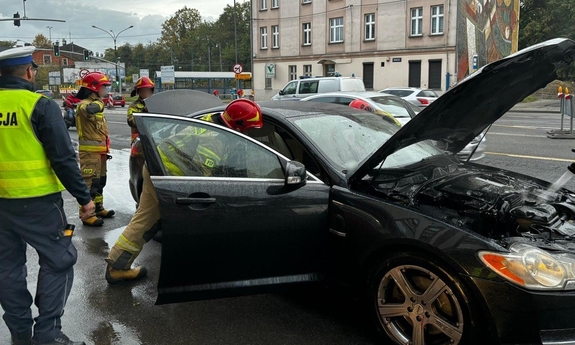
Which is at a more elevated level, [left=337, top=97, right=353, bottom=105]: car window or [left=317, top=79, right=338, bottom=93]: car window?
[left=317, top=79, right=338, bottom=93]: car window

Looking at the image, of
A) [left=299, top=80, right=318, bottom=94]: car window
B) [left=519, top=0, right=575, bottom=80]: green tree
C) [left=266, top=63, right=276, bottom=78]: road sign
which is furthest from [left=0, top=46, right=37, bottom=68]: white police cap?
[left=519, top=0, right=575, bottom=80]: green tree

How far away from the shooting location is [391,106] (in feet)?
35.7

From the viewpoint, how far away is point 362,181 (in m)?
3.37

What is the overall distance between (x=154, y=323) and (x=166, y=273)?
56 centimetres

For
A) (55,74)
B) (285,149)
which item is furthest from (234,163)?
(55,74)

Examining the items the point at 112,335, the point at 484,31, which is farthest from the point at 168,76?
the point at 112,335

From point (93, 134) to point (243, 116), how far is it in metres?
3.04

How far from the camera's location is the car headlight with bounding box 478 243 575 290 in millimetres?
2508

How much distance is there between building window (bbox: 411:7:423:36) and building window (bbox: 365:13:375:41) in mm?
3329

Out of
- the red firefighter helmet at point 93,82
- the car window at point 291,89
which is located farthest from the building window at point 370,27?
the red firefighter helmet at point 93,82

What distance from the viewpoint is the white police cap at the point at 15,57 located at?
9.49ft

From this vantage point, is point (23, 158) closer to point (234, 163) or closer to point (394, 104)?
point (234, 163)

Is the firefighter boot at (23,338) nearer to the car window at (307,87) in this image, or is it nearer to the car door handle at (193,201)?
the car door handle at (193,201)

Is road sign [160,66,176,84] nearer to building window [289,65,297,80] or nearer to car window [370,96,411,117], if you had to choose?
building window [289,65,297,80]
